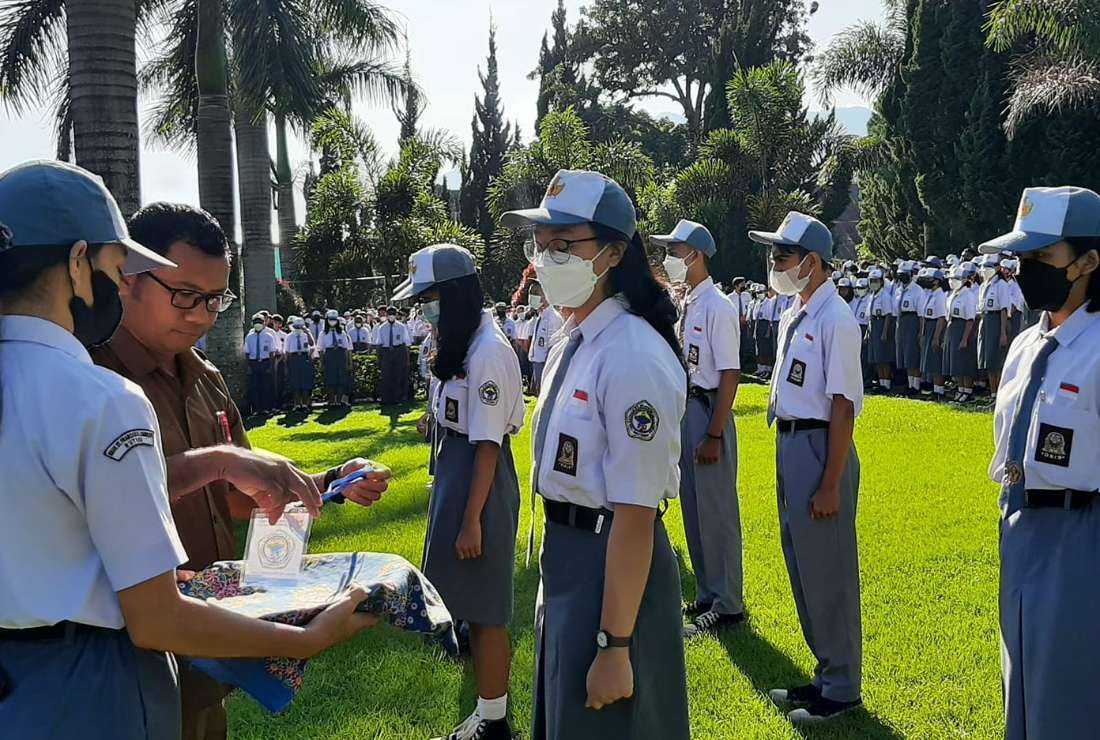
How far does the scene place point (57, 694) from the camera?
1.72m

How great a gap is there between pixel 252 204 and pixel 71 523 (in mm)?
16842

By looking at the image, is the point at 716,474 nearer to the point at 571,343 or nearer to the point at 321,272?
the point at 571,343

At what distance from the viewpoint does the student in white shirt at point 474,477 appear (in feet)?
13.5

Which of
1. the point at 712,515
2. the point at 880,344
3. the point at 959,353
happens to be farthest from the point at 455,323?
the point at 880,344

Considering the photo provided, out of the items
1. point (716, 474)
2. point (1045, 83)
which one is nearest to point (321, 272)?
point (1045, 83)

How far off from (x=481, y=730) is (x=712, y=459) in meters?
2.47

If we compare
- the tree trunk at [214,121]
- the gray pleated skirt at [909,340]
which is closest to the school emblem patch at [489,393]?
the tree trunk at [214,121]

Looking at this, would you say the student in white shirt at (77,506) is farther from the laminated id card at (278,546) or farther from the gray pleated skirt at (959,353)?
the gray pleated skirt at (959,353)

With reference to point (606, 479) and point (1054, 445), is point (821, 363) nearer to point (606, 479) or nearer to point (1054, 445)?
point (1054, 445)

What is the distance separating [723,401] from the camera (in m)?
5.73

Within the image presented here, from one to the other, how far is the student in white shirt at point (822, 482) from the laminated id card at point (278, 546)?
9.42 ft

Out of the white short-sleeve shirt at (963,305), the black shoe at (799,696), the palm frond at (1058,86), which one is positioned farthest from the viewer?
the palm frond at (1058,86)

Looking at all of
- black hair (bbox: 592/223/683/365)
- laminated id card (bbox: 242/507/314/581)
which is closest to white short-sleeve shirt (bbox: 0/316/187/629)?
laminated id card (bbox: 242/507/314/581)

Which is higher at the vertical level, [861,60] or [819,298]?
[861,60]
